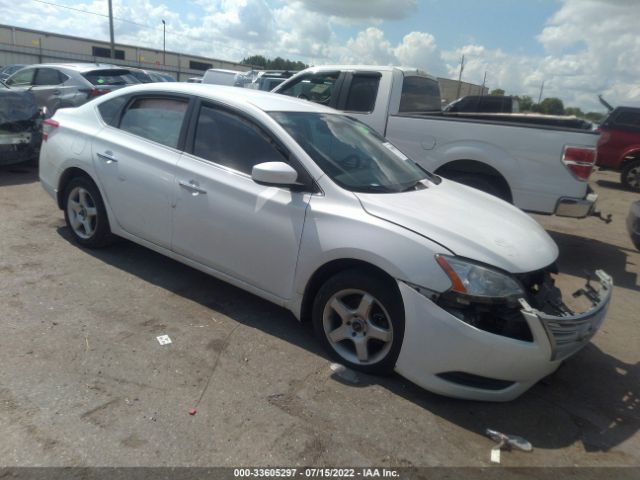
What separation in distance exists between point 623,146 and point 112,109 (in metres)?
12.2

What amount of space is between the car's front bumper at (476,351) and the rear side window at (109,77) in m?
10.3

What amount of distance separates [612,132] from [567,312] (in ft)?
37.6

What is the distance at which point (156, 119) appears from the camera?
4.30 metres

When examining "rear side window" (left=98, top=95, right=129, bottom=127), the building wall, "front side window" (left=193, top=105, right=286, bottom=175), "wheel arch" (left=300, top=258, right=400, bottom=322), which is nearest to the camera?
"wheel arch" (left=300, top=258, right=400, bottom=322)

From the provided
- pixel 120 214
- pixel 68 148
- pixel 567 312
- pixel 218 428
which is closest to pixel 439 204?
pixel 567 312

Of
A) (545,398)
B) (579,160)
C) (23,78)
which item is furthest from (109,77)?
(545,398)

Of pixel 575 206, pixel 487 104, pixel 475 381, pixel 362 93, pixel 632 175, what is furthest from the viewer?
pixel 487 104

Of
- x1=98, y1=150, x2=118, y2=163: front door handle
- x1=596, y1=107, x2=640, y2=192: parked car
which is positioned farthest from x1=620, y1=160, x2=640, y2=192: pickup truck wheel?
x1=98, y1=150, x2=118, y2=163: front door handle

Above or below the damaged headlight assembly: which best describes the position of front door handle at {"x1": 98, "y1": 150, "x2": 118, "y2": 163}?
above

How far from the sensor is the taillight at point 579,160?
519 cm

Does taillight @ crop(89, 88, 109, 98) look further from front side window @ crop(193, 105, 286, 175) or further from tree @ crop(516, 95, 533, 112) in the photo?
tree @ crop(516, 95, 533, 112)

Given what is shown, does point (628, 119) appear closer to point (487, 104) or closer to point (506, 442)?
point (487, 104)

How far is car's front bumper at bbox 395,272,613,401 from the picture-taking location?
2723 mm

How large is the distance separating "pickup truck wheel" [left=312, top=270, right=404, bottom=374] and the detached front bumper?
3.34 m
